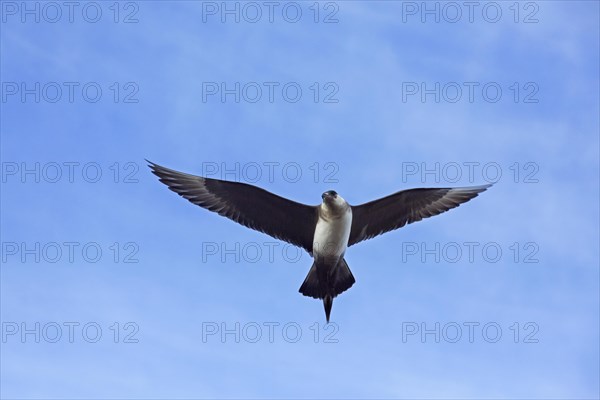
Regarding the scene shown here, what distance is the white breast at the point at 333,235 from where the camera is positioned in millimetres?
12586

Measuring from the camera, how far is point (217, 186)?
1298cm

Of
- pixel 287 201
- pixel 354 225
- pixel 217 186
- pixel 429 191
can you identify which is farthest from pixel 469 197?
pixel 217 186

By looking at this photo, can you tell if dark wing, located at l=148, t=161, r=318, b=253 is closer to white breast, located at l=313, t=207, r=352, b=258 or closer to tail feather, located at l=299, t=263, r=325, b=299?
white breast, located at l=313, t=207, r=352, b=258

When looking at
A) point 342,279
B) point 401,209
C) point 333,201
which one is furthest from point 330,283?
point 401,209

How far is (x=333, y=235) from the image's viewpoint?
1260 cm

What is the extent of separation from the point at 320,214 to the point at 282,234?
0.80 metres

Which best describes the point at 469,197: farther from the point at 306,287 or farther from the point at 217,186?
the point at 217,186

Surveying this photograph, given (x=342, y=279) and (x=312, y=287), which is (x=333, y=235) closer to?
(x=342, y=279)

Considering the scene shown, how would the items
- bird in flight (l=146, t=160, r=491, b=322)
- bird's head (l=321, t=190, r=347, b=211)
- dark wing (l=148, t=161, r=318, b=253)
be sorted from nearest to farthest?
bird's head (l=321, t=190, r=347, b=211), bird in flight (l=146, t=160, r=491, b=322), dark wing (l=148, t=161, r=318, b=253)

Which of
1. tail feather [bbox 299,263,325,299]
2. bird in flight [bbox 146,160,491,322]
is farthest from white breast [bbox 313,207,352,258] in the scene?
tail feather [bbox 299,263,325,299]

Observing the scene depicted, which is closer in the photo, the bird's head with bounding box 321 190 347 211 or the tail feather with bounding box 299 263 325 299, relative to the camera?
the bird's head with bounding box 321 190 347 211

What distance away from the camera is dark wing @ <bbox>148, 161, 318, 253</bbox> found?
1290cm

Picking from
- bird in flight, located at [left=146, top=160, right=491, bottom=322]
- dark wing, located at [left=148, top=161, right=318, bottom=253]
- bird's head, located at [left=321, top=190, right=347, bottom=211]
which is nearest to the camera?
bird's head, located at [left=321, top=190, right=347, bottom=211]

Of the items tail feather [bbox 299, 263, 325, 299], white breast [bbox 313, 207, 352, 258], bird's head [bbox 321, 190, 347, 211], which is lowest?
tail feather [bbox 299, 263, 325, 299]
